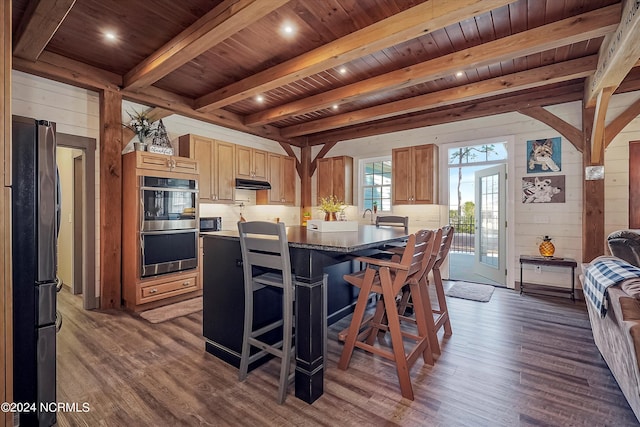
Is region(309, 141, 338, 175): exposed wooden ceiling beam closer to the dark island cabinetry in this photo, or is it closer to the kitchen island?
the kitchen island

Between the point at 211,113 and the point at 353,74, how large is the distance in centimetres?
246

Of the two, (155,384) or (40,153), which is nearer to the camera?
(40,153)

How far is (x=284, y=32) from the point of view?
282 centimetres

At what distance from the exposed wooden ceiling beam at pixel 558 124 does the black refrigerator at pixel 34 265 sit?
546cm

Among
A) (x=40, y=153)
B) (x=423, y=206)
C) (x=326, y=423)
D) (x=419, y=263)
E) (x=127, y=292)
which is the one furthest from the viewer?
(x=423, y=206)

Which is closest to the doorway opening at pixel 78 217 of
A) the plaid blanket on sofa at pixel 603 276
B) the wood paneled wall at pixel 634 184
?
the plaid blanket on sofa at pixel 603 276

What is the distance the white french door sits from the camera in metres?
4.77

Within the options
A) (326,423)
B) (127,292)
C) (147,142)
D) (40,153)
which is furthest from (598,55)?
(127,292)

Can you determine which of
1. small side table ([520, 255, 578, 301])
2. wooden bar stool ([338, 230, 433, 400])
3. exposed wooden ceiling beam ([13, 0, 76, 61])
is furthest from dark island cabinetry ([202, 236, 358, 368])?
small side table ([520, 255, 578, 301])

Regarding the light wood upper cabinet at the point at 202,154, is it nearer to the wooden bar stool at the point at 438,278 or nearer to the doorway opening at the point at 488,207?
the wooden bar stool at the point at 438,278

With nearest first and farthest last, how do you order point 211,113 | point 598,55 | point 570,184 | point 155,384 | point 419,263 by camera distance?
1. point 155,384
2. point 419,263
3. point 598,55
4. point 570,184
5. point 211,113

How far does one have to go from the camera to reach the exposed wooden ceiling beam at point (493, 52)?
2459 mm

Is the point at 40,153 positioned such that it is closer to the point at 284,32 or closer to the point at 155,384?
the point at 155,384

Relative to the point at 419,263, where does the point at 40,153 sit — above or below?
above
